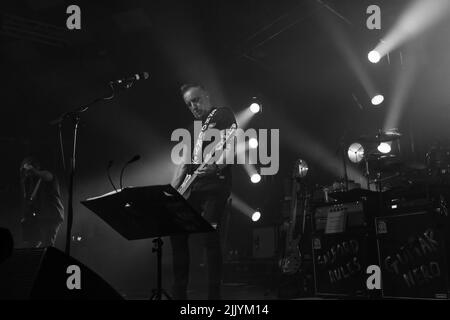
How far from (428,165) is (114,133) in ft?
16.7

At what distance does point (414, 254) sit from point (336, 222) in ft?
2.94

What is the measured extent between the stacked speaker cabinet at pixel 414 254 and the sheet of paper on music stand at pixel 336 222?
39 cm

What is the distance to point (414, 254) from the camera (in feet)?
12.3

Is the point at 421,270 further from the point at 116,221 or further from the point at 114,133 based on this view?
the point at 114,133

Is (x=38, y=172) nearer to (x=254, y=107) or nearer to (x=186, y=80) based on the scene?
(x=186, y=80)

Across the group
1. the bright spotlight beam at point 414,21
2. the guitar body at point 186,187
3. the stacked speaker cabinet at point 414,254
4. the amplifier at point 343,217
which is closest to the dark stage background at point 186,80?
the bright spotlight beam at point 414,21

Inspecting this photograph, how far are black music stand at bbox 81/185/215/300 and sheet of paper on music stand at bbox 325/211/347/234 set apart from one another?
2.34 metres

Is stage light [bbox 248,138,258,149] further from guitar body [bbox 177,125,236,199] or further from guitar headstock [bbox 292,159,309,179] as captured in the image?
guitar body [bbox 177,125,236,199]

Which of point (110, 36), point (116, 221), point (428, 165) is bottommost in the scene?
point (116, 221)

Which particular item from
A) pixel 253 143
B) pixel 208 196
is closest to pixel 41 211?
pixel 208 196

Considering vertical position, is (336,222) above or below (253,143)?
below

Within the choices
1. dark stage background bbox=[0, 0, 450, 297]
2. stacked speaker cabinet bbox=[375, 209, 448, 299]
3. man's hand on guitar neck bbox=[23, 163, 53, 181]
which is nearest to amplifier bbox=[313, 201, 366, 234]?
stacked speaker cabinet bbox=[375, 209, 448, 299]
